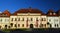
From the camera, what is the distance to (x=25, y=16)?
7650cm

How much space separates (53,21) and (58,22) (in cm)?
223

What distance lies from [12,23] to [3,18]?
5225 millimetres

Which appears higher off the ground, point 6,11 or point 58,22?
point 6,11

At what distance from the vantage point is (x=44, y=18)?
248 ft

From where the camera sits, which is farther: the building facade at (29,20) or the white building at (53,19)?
the white building at (53,19)

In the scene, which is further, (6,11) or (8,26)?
(6,11)

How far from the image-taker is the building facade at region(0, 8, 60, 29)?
246 feet

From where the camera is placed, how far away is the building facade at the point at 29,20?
2950 inches

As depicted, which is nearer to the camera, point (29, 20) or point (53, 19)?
point (29, 20)

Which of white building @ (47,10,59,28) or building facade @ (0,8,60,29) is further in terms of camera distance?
white building @ (47,10,59,28)

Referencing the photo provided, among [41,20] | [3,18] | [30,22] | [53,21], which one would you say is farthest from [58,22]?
[3,18]

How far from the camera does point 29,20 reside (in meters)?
75.9

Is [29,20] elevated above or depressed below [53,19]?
below

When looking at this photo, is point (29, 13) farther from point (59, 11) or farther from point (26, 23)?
point (59, 11)
